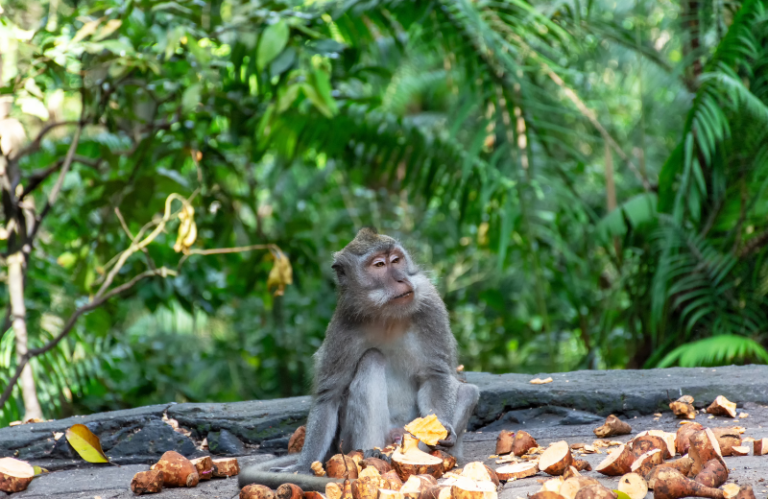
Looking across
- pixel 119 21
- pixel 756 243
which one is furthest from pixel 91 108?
pixel 756 243

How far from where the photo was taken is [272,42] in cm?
373

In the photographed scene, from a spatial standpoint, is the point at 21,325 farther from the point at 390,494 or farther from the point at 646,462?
the point at 646,462

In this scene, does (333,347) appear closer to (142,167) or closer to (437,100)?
(142,167)

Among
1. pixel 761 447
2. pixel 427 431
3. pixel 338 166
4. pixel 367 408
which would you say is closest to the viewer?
pixel 761 447

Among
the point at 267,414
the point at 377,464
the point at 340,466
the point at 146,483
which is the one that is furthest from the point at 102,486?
the point at 377,464

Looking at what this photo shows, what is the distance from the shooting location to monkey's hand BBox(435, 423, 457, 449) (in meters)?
3.05

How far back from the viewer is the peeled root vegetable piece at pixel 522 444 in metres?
3.11

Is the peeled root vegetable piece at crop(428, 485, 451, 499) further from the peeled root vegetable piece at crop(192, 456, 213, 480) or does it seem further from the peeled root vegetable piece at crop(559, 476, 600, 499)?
the peeled root vegetable piece at crop(192, 456, 213, 480)

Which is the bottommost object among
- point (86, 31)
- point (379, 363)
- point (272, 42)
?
point (379, 363)

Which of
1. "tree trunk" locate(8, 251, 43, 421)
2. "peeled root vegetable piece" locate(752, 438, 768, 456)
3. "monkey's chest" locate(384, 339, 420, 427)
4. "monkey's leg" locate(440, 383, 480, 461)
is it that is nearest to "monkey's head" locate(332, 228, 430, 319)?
"monkey's chest" locate(384, 339, 420, 427)

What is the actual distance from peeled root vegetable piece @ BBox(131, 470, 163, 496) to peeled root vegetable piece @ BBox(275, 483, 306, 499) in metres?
Answer: 0.60

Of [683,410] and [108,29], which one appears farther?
[108,29]

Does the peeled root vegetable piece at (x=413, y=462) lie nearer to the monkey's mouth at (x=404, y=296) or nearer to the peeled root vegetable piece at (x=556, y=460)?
the peeled root vegetable piece at (x=556, y=460)

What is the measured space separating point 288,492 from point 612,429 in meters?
1.57
